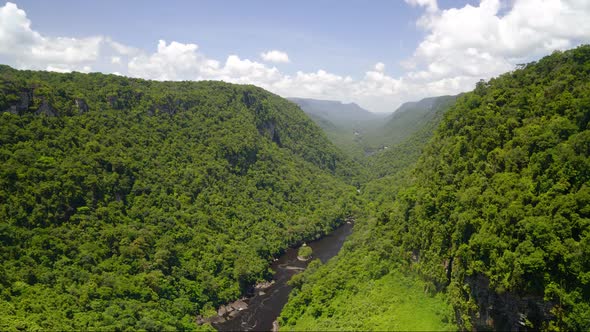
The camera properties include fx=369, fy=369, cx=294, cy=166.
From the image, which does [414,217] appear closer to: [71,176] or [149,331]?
[149,331]

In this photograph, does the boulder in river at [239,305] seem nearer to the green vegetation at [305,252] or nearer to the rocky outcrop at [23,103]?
the green vegetation at [305,252]

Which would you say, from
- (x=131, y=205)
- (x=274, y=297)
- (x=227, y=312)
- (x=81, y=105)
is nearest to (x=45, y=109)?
(x=81, y=105)

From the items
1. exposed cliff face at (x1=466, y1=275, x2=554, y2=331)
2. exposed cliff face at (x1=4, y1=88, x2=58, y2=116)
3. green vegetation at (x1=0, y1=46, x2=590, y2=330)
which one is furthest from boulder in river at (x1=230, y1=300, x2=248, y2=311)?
exposed cliff face at (x1=4, y1=88, x2=58, y2=116)

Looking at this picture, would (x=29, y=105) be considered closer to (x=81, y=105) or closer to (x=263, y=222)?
(x=81, y=105)

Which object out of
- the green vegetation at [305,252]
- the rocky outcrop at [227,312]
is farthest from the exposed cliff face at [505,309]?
the green vegetation at [305,252]

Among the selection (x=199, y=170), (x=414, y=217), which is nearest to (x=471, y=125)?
(x=414, y=217)

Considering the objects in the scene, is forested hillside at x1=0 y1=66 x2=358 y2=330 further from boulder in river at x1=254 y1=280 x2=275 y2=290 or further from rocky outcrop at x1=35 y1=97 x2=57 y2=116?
boulder in river at x1=254 y1=280 x2=275 y2=290
